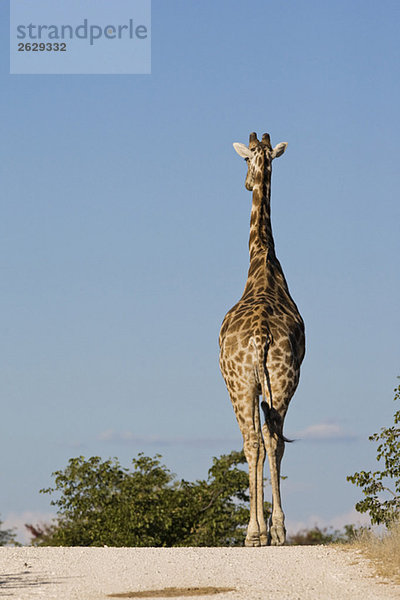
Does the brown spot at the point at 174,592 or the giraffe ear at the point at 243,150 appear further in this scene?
the giraffe ear at the point at 243,150

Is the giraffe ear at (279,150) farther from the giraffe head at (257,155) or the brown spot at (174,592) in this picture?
the brown spot at (174,592)

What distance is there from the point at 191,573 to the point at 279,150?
9981mm

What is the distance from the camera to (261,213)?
64.2 feet

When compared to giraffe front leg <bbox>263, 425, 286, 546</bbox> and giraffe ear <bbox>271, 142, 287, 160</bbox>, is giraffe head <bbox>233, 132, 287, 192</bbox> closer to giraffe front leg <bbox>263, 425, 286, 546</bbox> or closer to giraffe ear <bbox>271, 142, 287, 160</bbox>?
giraffe ear <bbox>271, 142, 287, 160</bbox>

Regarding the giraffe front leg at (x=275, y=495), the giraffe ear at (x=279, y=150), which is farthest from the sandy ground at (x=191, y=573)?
the giraffe ear at (x=279, y=150)

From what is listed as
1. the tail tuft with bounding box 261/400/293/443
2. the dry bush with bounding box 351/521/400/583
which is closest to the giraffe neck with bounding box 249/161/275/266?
the tail tuft with bounding box 261/400/293/443

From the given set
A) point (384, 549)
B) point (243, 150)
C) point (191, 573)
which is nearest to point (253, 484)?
point (384, 549)

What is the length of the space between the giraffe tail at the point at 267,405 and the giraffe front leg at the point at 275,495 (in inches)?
4.1

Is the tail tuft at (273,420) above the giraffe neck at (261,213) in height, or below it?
below

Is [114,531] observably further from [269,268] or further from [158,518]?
[269,268]

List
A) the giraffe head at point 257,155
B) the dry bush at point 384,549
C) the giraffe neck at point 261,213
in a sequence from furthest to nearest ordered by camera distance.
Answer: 1. the giraffe head at point 257,155
2. the giraffe neck at point 261,213
3. the dry bush at point 384,549

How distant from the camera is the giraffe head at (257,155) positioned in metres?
19.7

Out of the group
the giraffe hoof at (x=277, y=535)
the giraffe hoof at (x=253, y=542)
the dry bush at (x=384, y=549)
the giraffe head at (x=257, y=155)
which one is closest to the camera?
the dry bush at (x=384, y=549)

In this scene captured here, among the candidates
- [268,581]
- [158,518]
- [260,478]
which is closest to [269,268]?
[260,478]
